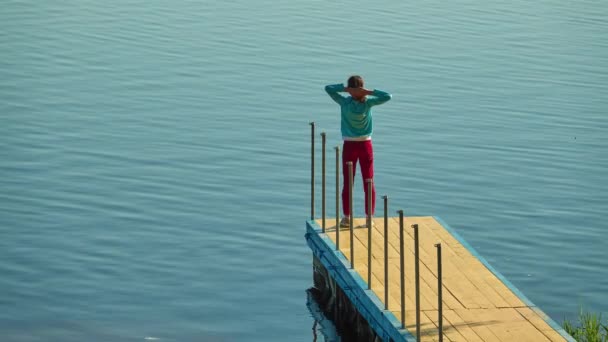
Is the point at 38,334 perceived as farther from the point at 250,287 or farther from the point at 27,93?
the point at 27,93

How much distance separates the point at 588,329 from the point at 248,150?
10276mm

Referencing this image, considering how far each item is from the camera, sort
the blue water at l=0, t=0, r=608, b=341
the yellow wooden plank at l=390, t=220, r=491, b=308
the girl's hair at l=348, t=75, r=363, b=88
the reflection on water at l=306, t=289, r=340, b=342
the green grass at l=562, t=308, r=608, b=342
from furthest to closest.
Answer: the blue water at l=0, t=0, r=608, b=341
the reflection on water at l=306, t=289, r=340, b=342
the girl's hair at l=348, t=75, r=363, b=88
the green grass at l=562, t=308, r=608, b=342
the yellow wooden plank at l=390, t=220, r=491, b=308

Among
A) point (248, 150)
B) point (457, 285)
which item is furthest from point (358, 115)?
point (248, 150)

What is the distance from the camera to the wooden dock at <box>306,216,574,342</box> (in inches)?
632

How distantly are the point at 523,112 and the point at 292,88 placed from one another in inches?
184

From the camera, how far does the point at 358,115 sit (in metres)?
18.7

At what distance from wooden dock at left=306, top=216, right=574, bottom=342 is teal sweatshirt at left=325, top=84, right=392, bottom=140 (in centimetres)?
127

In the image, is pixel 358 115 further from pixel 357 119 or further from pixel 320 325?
pixel 320 325

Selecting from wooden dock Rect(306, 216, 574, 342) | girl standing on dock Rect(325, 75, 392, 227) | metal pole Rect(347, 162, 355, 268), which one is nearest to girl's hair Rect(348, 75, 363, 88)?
girl standing on dock Rect(325, 75, 392, 227)

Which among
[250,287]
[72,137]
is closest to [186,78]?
[72,137]

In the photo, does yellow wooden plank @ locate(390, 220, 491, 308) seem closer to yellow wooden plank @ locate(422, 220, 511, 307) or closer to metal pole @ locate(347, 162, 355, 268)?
yellow wooden plank @ locate(422, 220, 511, 307)

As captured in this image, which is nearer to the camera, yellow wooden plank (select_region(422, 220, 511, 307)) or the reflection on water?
yellow wooden plank (select_region(422, 220, 511, 307))

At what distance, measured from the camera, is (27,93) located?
30.2m

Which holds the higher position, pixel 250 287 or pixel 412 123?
pixel 412 123
